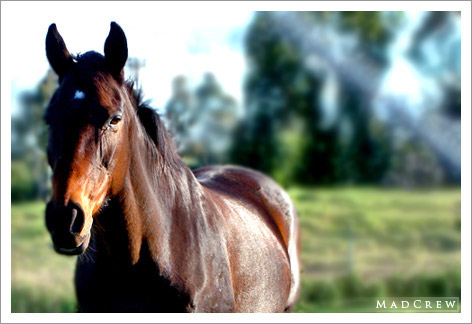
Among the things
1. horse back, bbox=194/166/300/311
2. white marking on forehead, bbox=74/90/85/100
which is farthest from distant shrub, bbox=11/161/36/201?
white marking on forehead, bbox=74/90/85/100

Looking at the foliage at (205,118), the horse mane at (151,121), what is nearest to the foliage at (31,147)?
the foliage at (205,118)

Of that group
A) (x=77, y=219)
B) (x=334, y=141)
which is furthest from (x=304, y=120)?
(x=77, y=219)

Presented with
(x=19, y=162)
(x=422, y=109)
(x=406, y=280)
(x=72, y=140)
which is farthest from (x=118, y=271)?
(x=406, y=280)

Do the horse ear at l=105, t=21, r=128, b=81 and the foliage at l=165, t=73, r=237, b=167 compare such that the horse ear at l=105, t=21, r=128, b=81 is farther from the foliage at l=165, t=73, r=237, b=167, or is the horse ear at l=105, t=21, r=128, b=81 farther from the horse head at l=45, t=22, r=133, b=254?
the foliage at l=165, t=73, r=237, b=167

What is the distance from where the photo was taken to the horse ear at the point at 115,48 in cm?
201

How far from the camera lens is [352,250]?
7.14m

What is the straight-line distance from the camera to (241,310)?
8.36 feet

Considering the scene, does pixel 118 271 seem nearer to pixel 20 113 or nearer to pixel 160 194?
pixel 160 194

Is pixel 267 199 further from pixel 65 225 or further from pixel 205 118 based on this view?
pixel 205 118

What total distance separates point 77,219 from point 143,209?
0.44 meters

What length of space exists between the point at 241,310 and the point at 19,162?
366 cm

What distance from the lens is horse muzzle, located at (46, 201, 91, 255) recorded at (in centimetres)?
164

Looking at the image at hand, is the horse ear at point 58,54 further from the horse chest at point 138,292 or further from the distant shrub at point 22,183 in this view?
the distant shrub at point 22,183

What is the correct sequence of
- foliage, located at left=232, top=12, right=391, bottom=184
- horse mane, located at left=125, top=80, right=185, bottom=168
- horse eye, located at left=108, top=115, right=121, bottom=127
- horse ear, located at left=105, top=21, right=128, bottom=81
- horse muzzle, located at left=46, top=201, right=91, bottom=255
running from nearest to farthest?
horse muzzle, located at left=46, top=201, right=91, bottom=255, horse eye, located at left=108, top=115, right=121, bottom=127, horse ear, located at left=105, top=21, right=128, bottom=81, horse mane, located at left=125, top=80, right=185, bottom=168, foliage, located at left=232, top=12, right=391, bottom=184
